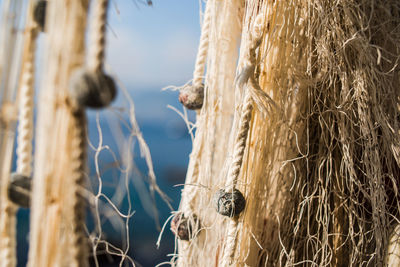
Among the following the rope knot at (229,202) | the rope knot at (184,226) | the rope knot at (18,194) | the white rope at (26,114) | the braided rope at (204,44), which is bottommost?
the rope knot at (184,226)

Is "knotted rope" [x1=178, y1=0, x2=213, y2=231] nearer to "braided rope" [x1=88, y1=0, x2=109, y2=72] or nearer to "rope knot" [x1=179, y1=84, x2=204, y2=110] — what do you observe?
"rope knot" [x1=179, y1=84, x2=204, y2=110]

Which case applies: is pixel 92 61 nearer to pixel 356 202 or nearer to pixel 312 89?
pixel 312 89

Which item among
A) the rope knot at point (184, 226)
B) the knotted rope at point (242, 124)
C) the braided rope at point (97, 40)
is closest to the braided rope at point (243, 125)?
the knotted rope at point (242, 124)

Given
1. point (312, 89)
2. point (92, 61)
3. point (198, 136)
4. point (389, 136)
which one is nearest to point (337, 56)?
point (312, 89)

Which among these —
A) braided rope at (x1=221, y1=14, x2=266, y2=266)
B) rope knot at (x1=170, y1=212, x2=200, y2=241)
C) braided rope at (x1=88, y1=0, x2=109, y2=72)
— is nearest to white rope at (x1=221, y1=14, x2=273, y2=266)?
braided rope at (x1=221, y1=14, x2=266, y2=266)

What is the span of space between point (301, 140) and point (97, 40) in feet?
1.79

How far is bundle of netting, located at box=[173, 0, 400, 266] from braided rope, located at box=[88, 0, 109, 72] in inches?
14.1

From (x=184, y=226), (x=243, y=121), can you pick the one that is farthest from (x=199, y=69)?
(x=184, y=226)

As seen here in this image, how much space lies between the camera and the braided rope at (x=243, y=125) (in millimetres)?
604

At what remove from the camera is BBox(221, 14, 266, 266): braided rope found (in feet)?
1.98

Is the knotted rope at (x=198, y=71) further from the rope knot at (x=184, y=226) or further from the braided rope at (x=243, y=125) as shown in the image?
the braided rope at (x=243, y=125)

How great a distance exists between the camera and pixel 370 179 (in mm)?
778

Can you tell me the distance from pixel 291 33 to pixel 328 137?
241 millimetres

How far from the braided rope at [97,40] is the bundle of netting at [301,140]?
14.1 inches
